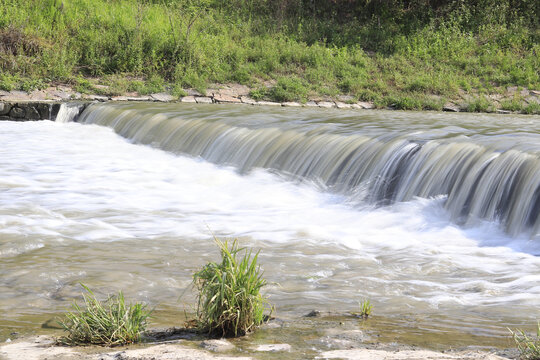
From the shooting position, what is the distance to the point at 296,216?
7551 millimetres

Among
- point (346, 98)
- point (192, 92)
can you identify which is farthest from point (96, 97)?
point (346, 98)

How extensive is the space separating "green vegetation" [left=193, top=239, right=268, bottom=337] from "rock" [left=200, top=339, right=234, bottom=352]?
0.13 m

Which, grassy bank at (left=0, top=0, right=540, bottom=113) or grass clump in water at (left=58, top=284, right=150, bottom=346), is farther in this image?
grassy bank at (left=0, top=0, right=540, bottom=113)

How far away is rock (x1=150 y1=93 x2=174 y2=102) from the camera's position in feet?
54.6

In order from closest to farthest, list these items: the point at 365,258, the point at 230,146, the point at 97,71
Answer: the point at 365,258 < the point at 230,146 < the point at 97,71

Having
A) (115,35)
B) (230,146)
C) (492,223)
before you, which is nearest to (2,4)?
(115,35)

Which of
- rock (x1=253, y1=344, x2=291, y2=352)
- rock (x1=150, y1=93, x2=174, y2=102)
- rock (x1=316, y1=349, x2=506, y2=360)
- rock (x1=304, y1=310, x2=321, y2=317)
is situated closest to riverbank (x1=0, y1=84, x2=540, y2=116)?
rock (x1=150, y1=93, x2=174, y2=102)

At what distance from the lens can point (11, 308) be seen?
162 inches

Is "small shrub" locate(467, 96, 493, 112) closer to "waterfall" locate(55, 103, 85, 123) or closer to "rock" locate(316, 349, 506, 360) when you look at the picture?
"waterfall" locate(55, 103, 85, 123)

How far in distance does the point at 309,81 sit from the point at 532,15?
8834 millimetres

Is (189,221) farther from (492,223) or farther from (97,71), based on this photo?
(97,71)

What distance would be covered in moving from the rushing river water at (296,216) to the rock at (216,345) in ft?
1.94

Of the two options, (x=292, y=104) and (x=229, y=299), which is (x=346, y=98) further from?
(x=229, y=299)

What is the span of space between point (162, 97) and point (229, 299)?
13800 mm
